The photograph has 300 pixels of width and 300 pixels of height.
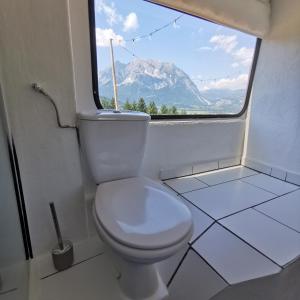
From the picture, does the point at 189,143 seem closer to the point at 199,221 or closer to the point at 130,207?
the point at 199,221

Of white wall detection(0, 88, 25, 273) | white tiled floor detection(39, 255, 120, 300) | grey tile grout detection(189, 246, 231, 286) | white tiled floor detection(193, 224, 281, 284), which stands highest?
white wall detection(0, 88, 25, 273)

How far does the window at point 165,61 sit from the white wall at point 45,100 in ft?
0.50

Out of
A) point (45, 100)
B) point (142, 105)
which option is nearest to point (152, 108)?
point (142, 105)

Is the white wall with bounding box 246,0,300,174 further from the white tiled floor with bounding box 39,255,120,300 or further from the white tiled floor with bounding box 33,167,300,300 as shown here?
the white tiled floor with bounding box 39,255,120,300

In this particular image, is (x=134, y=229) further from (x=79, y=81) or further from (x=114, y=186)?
(x=79, y=81)

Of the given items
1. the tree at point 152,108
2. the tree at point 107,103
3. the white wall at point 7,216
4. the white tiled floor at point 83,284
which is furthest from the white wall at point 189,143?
the white wall at point 7,216

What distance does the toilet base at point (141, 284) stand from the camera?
877 millimetres

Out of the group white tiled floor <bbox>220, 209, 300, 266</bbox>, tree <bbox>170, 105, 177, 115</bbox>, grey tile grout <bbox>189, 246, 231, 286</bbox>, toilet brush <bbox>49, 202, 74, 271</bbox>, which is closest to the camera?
grey tile grout <bbox>189, 246, 231, 286</bbox>

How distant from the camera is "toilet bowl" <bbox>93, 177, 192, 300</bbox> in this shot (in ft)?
2.19

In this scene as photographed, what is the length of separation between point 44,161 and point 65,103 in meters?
0.32

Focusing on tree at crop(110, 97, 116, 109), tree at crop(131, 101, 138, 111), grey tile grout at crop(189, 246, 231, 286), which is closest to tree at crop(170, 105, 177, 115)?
tree at crop(131, 101, 138, 111)

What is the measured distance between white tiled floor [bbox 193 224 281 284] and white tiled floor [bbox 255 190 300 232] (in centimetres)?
38

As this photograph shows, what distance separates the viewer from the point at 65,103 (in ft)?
3.23

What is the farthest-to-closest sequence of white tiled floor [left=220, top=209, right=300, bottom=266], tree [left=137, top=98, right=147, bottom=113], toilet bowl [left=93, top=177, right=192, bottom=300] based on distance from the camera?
1. tree [left=137, top=98, right=147, bottom=113]
2. white tiled floor [left=220, top=209, right=300, bottom=266]
3. toilet bowl [left=93, top=177, right=192, bottom=300]
